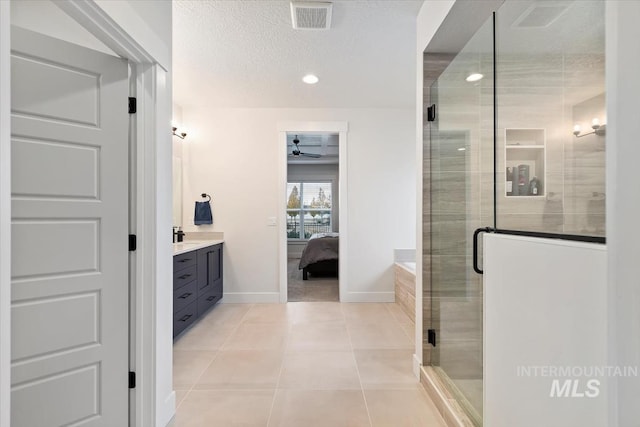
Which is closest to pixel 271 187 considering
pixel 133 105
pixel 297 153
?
pixel 297 153

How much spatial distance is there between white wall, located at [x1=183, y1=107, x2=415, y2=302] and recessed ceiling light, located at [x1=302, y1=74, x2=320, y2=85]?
86 centimetres

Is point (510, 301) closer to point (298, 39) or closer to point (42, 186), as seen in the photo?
point (42, 186)

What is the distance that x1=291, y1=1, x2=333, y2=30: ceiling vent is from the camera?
2070 mm

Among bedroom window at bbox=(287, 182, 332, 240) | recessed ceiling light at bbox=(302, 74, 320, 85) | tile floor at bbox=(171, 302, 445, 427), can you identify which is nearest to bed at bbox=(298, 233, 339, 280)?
tile floor at bbox=(171, 302, 445, 427)

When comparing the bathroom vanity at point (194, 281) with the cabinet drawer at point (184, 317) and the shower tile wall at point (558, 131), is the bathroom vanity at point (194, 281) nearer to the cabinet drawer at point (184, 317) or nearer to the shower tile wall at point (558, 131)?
the cabinet drawer at point (184, 317)

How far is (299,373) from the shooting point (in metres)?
2.31

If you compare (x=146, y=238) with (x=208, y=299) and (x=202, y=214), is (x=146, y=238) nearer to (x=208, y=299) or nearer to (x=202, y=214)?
(x=208, y=299)

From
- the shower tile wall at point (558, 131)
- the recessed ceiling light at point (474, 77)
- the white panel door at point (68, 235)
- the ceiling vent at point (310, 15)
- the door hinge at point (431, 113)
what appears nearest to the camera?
the shower tile wall at point (558, 131)

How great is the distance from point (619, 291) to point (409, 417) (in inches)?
58.9

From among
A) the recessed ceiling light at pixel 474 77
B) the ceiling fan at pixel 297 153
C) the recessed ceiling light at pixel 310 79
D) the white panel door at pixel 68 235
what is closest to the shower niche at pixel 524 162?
the recessed ceiling light at pixel 474 77

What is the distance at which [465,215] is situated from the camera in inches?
75.6

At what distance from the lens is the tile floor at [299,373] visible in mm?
1828

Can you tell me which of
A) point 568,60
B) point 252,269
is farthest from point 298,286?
point 568,60

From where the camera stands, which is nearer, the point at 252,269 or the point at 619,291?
the point at 619,291
